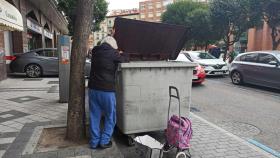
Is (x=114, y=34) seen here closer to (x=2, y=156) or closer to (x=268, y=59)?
(x=2, y=156)

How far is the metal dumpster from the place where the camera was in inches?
169

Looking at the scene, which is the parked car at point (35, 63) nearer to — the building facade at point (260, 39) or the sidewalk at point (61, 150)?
the sidewalk at point (61, 150)


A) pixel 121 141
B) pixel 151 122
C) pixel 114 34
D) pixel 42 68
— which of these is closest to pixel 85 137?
pixel 121 141

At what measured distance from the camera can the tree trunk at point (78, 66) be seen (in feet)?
13.8

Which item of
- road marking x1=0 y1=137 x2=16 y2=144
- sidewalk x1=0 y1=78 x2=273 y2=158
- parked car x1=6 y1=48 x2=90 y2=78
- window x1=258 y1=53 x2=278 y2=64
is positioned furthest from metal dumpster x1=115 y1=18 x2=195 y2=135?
→ parked car x1=6 y1=48 x2=90 y2=78

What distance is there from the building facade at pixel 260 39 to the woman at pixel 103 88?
118 ft

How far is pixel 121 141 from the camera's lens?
15.3 feet

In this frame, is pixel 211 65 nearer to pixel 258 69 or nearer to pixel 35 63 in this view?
pixel 258 69

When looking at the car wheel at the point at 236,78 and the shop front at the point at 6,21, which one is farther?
the car wheel at the point at 236,78

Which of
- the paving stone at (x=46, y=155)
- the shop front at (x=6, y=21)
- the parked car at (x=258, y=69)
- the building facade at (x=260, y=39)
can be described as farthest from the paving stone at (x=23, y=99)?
the building facade at (x=260, y=39)

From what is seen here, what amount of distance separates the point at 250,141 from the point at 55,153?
330 cm

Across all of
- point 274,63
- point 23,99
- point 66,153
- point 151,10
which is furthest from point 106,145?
point 151,10

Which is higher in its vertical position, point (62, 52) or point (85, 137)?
point (62, 52)

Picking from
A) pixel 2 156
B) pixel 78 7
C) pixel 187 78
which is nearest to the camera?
pixel 2 156
